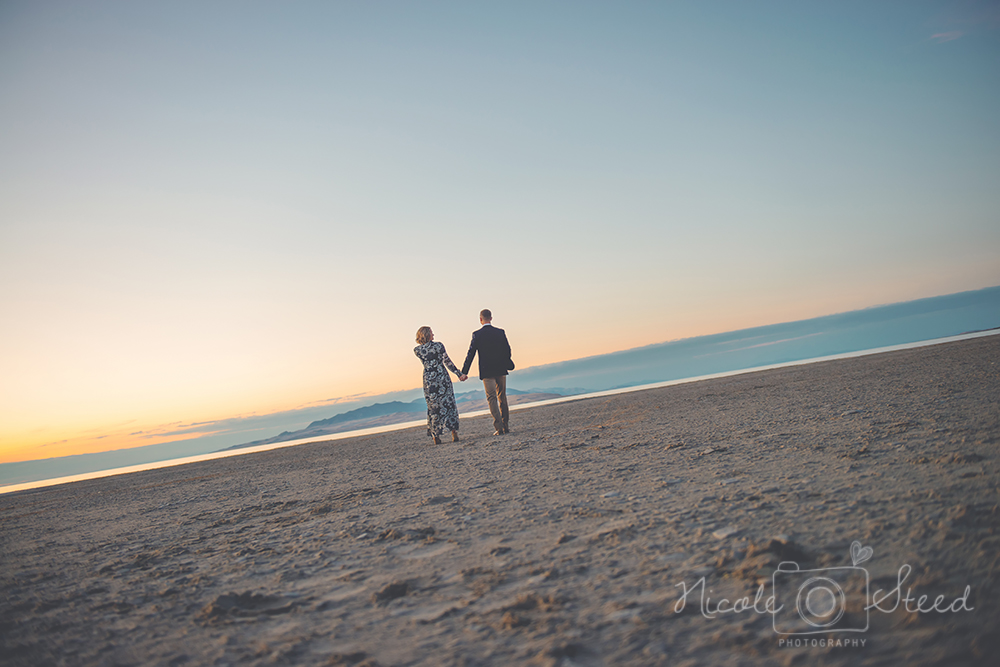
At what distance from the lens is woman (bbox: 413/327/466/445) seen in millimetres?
11852

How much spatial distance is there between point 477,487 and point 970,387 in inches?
312

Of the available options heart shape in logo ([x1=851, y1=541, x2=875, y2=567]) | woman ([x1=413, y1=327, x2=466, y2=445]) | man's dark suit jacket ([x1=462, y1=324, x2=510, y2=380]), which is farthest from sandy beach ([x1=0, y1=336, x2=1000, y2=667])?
woman ([x1=413, y1=327, x2=466, y2=445])

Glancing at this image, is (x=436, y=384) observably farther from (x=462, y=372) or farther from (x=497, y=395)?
(x=497, y=395)

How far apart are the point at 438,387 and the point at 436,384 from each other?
81 millimetres

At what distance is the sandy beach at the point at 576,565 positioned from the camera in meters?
2.11

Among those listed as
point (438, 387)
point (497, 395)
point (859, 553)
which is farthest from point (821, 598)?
point (438, 387)

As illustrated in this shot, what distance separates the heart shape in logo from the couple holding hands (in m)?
8.96

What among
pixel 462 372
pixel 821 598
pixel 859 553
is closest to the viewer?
pixel 821 598

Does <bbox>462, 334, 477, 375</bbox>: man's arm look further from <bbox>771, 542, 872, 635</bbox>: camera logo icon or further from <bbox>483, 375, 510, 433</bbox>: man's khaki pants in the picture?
<bbox>771, 542, 872, 635</bbox>: camera logo icon

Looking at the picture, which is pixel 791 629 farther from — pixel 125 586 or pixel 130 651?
pixel 125 586

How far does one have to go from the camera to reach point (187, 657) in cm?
244

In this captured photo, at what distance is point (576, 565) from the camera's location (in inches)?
117

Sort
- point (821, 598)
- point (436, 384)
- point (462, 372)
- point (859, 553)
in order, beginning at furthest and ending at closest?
point (436, 384)
point (462, 372)
point (859, 553)
point (821, 598)

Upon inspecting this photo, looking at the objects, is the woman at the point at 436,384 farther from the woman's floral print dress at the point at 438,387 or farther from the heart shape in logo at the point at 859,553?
the heart shape in logo at the point at 859,553
